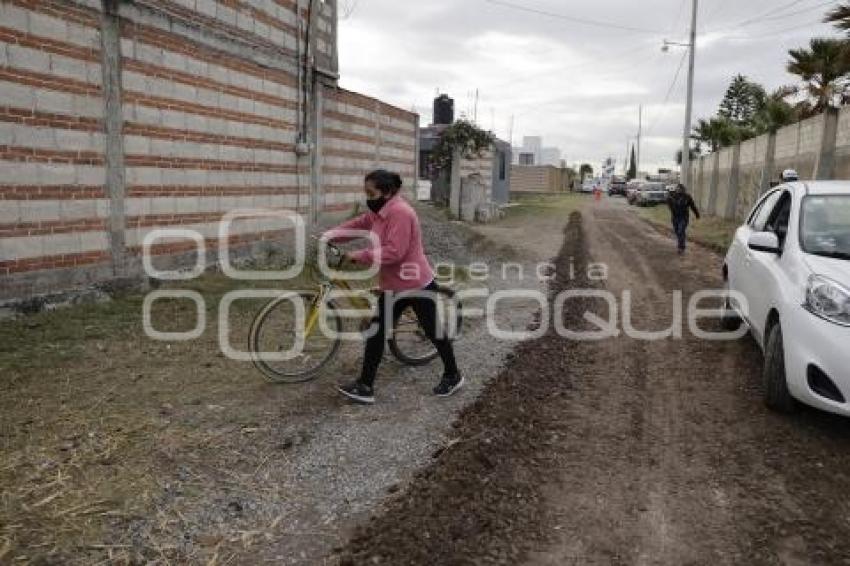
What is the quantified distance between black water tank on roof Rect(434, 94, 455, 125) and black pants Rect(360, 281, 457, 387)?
28.4 m

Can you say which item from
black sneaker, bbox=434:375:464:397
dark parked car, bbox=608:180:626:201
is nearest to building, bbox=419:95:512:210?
black sneaker, bbox=434:375:464:397

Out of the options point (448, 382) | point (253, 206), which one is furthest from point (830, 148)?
point (448, 382)

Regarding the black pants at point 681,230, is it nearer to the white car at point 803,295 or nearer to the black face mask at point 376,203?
the white car at point 803,295

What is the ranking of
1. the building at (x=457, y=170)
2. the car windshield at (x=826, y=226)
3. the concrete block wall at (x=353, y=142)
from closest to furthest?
the car windshield at (x=826, y=226) → the concrete block wall at (x=353, y=142) → the building at (x=457, y=170)

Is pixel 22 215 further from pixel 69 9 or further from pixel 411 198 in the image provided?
pixel 411 198

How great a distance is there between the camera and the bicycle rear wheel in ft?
21.0

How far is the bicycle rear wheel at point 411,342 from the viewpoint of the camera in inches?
252

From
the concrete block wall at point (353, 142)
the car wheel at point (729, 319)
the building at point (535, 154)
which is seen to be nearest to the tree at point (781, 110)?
the concrete block wall at point (353, 142)

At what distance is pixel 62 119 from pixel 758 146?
2188cm

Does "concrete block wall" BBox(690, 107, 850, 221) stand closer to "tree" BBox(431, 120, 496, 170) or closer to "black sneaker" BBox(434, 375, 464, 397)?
"tree" BBox(431, 120, 496, 170)

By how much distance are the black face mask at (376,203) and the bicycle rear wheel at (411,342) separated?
1.29m

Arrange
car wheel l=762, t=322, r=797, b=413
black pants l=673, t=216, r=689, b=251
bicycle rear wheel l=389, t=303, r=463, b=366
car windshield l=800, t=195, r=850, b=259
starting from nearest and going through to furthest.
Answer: car wheel l=762, t=322, r=797, b=413, car windshield l=800, t=195, r=850, b=259, bicycle rear wheel l=389, t=303, r=463, b=366, black pants l=673, t=216, r=689, b=251

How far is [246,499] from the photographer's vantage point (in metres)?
3.91

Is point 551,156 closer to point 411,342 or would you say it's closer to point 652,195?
point 652,195
